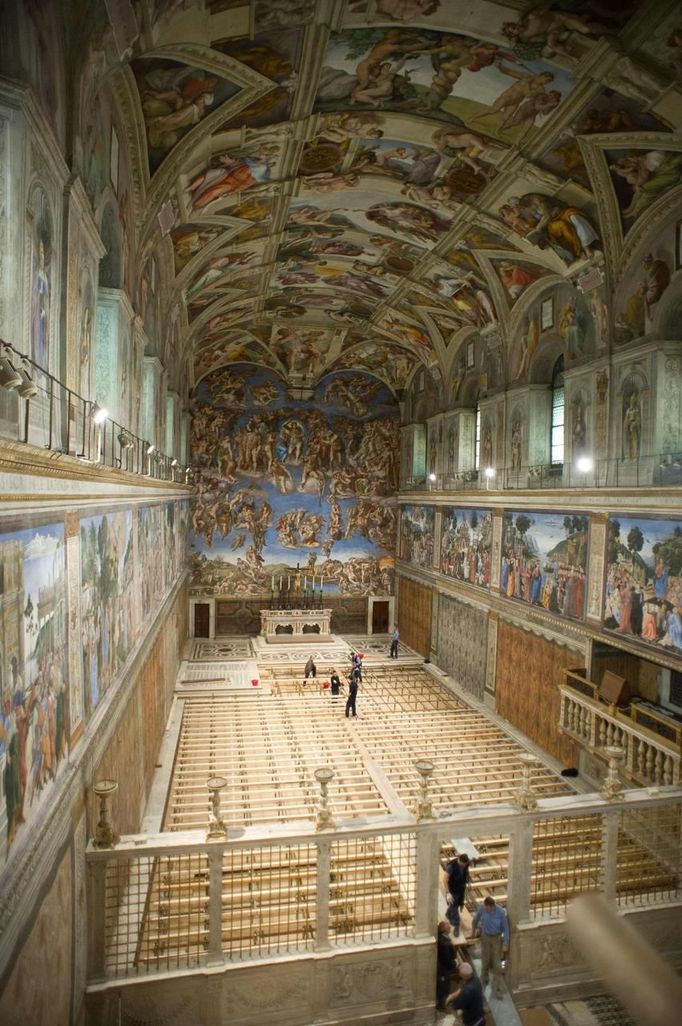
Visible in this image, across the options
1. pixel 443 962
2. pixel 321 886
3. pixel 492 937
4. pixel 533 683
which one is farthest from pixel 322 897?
pixel 533 683

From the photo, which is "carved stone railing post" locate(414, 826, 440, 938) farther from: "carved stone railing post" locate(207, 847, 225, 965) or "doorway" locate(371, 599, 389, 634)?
"doorway" locate(371, 599, 389, 634)

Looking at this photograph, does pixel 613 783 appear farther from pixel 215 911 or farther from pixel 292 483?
pixel 292 483

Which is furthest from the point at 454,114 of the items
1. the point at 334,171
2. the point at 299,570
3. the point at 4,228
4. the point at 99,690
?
the point at 299,570

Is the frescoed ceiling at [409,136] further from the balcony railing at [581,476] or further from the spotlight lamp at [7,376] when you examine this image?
the spotlight lamp at [7,376]

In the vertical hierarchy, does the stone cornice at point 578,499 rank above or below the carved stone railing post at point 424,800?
above

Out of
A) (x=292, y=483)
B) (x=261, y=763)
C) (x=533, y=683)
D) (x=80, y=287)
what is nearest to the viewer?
(x=80, y=287)

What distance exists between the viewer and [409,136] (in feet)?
43.2

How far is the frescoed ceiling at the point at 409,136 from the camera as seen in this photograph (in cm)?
960

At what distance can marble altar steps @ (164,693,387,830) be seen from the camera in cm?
1288

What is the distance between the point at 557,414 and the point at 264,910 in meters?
14.8

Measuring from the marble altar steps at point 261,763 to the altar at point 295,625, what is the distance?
7.91 meters

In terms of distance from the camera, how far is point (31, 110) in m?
5.38

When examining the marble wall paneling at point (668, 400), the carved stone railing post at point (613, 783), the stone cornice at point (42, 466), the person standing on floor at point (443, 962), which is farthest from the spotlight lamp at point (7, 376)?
the marble wall paneling at point (668, 400)

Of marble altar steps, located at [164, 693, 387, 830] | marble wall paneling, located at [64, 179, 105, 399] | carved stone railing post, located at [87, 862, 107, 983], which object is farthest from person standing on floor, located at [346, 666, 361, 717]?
marble wall paneling, located at [64, 179, 105, 399]
